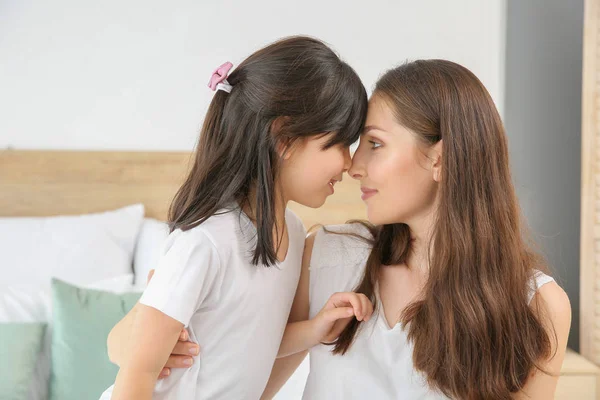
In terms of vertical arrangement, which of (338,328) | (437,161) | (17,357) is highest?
(437,161)

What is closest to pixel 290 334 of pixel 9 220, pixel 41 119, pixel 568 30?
pixel 9 220

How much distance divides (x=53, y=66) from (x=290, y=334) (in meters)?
1.92

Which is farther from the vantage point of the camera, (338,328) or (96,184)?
(96,184)

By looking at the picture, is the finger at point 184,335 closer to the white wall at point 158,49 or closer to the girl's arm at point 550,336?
the girl's arm at point 550,336

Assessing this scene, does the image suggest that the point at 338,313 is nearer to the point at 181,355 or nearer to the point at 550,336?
the point at 181,355

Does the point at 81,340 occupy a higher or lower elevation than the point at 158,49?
lower

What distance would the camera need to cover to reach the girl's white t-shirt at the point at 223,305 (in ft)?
4.23

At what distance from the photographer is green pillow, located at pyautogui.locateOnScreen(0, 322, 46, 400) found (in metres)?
2.18

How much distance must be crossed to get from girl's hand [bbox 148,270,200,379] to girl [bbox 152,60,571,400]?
10.4 inches

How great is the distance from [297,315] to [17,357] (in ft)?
3.61

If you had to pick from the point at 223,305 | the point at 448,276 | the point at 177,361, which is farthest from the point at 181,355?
the point at 448,276

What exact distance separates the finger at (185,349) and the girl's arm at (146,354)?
0.18 ft

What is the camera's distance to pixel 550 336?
139cm

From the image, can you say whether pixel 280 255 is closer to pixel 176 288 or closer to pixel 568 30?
pixel 176 288
